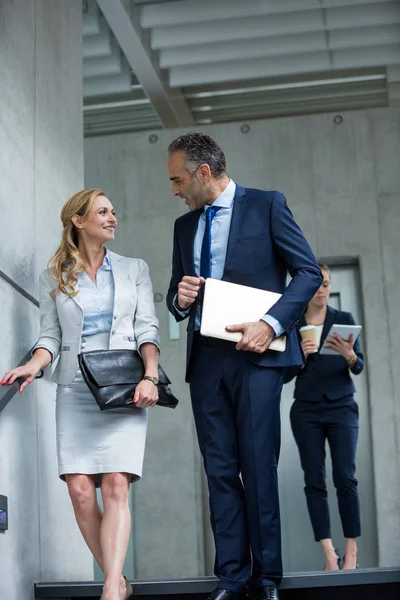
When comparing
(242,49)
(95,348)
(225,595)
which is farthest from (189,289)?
(242,49)

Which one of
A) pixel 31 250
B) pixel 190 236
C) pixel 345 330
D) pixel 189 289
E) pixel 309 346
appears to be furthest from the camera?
pixel 309 346

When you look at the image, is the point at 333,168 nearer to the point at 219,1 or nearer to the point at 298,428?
the point at 219,1

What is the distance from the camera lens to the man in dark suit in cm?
321

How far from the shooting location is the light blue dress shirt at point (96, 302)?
3.65 metres

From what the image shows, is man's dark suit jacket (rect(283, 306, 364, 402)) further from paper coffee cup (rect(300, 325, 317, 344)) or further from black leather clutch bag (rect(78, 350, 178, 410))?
black leather clutch bag (rect(78, 350, 178, 410))

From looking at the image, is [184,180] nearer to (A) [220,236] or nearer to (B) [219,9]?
(A) [220,236]

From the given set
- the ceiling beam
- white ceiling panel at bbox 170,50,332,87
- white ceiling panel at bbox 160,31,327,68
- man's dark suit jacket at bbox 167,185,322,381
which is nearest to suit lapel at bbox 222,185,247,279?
man's dark suit jacket at bbox 167,185,322,381

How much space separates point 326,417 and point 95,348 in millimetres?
2019

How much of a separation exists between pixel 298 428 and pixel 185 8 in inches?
121

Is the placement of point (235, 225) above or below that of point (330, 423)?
above

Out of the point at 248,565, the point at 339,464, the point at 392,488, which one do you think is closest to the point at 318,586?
the point at 248,565

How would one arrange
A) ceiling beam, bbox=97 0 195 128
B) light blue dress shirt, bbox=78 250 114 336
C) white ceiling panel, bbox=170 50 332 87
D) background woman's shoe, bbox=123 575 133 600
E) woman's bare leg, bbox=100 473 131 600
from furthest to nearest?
white ceiling panel, bbox=170 50 332 87 → ceiling beam, bbox=97 0 195 128 → light blue dress shirt, bbox=78 250 114 336 → background woman's shoe, bbox=123 575 133 600 → woman's bare leg, bbox=100 473 131 600

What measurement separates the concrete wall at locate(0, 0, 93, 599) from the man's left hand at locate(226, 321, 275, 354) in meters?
1.01

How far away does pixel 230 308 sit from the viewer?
10.6 ft
